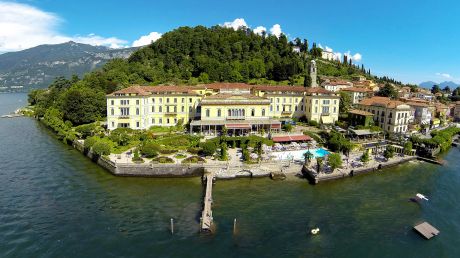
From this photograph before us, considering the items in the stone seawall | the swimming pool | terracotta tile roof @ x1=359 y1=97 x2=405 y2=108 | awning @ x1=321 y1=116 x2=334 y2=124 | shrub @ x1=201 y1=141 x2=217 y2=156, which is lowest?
the stone seawall

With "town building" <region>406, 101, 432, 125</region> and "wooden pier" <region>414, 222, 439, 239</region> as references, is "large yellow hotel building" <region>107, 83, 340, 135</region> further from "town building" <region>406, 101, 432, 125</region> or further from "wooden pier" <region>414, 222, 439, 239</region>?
"wooden pier" <region>414, 222, 439, 239</region>

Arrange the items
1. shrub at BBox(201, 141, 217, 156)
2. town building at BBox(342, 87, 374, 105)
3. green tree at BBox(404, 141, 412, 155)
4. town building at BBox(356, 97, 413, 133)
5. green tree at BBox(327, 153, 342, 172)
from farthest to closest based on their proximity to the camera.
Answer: town building at BBox(342, 87, 374, 105), town building at BBox(356, 97, 413, 133), green tree at BBox(404, 141, 412, 155), shrub at BBox(201, 141, 217, 156), green tree at BBox(327, 153, 342, 172)

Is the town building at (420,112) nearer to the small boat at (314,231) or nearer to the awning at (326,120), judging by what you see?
Result: the awning at (326,120)

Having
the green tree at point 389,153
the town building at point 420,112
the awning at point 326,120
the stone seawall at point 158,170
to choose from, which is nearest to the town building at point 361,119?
the awning at point 326,120

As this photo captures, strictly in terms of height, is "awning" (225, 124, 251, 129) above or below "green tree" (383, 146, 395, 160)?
above

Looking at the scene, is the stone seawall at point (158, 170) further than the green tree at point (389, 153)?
No

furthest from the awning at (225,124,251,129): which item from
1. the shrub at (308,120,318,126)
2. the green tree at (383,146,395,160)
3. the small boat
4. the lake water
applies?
the small boat

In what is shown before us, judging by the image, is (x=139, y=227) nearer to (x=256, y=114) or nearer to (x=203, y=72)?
(x=256, y=114)
